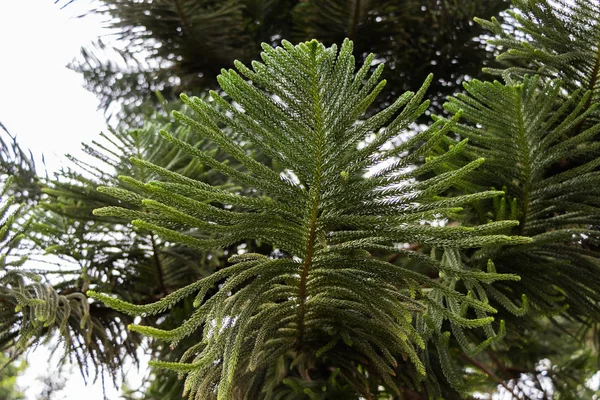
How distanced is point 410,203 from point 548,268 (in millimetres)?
424

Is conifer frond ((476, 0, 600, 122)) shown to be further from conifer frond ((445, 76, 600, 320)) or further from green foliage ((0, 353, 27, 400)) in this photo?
green foliage ((0, 353, 27, 400))

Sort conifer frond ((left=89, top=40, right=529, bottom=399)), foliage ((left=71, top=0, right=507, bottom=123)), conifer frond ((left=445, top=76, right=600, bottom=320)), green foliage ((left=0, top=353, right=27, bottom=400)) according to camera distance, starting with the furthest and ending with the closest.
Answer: green foliage ((left=0, top=353, right=27, bottom=400)) → foliage ((left=71, top=0, right=507, bottom=123)) → conifer frond ((left=445, top=76, right=600, bottom=320)) → conifer frond ((left=89, top=40, right=529, bottom=399))

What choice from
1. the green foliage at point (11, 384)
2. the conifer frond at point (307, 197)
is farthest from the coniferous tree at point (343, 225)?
the green foliage at point (11, 384)

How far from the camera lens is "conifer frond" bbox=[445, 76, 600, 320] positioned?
98 cm

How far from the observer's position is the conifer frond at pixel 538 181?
0.98 meters

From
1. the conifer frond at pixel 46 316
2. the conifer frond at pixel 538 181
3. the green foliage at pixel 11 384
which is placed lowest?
the conifer frond at pixel 46 316

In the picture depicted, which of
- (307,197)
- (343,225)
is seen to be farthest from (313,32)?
(307,197)

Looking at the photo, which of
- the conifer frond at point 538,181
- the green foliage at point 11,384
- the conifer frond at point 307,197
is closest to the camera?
the conifer frond at point 307,197

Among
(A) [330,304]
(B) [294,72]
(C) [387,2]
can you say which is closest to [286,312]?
(A) [330,304]

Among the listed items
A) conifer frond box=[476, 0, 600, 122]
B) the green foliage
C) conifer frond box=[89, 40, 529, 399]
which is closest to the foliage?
conifer frond box=[476, 0, 600, 122]

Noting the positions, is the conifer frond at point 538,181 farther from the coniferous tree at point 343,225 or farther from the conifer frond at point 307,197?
the conifer frond at point 307,197

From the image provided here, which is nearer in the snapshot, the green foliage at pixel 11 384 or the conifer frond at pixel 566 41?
the conifer frond at pixel 566 41

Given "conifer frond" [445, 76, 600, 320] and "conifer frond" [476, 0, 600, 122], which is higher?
"conifer frond" [476, 0, 600, 122]

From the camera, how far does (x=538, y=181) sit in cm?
105
